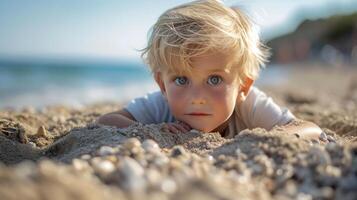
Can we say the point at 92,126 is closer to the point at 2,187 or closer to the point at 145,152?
the point at 145,152

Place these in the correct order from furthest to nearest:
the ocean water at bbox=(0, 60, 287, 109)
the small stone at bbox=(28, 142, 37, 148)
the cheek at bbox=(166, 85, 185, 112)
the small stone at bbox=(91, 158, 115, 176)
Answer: the ocean water at bbox=(0, 60, 287, 109) → the cheek at bbox=(166, 85, 185, 112) → the small stone at bbox=(28, 142, 37, 148) → the small stone at bbox=(91, 158, 115, 176)

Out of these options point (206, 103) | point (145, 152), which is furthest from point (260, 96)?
point (145, 152)

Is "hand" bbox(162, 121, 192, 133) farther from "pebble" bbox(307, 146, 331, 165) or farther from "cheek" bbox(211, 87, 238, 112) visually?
"pebble" bbox(307, 146, 331, 165)

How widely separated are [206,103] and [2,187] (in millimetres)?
1853

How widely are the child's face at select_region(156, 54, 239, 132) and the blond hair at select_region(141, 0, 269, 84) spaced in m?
0.06

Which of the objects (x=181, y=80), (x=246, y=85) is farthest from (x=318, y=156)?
(x=246, y=85)

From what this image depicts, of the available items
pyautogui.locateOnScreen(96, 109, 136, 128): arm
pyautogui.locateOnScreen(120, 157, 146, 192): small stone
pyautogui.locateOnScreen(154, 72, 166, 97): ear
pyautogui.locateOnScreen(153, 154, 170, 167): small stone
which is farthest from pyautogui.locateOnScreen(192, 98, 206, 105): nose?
pyautogui.locateOnScreen(120, 157, 146, 192): small stone

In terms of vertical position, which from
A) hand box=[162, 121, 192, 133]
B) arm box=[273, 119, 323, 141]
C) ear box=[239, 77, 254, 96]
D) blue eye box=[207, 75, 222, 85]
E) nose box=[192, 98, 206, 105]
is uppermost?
blue eye box=[207, 75, 222, 85]

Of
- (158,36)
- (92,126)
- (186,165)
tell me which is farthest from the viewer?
(158,36)

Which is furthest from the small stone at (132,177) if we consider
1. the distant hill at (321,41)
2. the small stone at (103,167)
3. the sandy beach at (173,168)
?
the distant hill at (321,41)

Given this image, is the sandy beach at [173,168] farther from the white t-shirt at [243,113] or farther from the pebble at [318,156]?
the white t-shirt at [243,113]

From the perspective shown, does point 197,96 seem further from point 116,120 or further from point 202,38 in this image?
point 116,120

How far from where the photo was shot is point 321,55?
1629 inches

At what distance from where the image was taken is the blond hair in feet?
10.00
